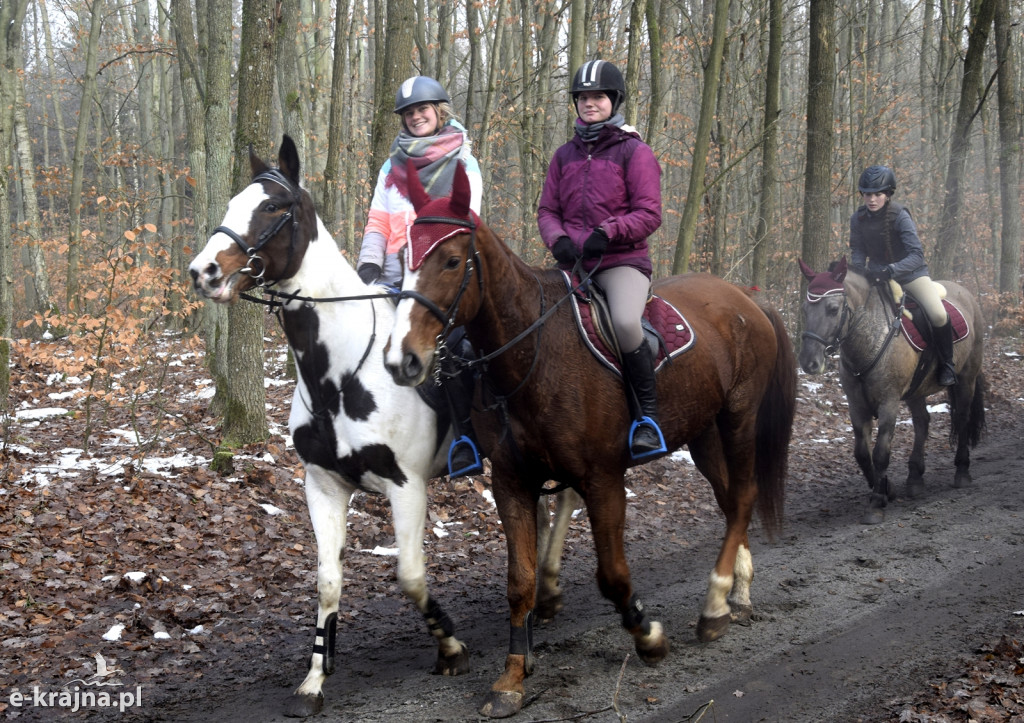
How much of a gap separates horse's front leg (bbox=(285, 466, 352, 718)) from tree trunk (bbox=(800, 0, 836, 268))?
A: 10059 millimetres

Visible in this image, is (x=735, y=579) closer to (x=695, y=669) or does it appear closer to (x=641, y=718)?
(x=695, y=669)

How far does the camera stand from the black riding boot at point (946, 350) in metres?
9.62

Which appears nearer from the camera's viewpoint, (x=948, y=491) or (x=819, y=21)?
(x=948, y=491)

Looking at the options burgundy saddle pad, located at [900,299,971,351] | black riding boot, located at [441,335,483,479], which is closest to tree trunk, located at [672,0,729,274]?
burgundy saddle pad, located at [900,299,971,351]

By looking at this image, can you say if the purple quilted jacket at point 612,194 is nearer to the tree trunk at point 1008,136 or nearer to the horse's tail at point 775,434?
the horse's tail at point 775,434

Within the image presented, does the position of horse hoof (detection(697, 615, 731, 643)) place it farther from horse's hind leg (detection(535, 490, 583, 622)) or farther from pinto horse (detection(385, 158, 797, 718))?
horse's hind leg (detection(535, 490, 583, 622))

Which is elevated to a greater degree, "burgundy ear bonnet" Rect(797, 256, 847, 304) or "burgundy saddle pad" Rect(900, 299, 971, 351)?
"burgundy ear bonnet" Rect(797, 256, 847, 304)

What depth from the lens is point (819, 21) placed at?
12.4m

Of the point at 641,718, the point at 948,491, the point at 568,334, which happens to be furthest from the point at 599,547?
the point at 948,491

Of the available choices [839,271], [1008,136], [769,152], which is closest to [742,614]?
[839,271]

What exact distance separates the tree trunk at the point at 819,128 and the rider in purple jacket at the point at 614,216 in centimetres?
859

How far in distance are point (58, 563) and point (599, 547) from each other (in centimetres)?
428

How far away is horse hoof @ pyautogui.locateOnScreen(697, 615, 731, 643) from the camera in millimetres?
5285

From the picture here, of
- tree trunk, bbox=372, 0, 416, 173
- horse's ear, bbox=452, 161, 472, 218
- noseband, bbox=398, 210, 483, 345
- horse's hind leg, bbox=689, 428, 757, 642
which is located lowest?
horse's hind leg, bbox=689, 428, 757, 642
